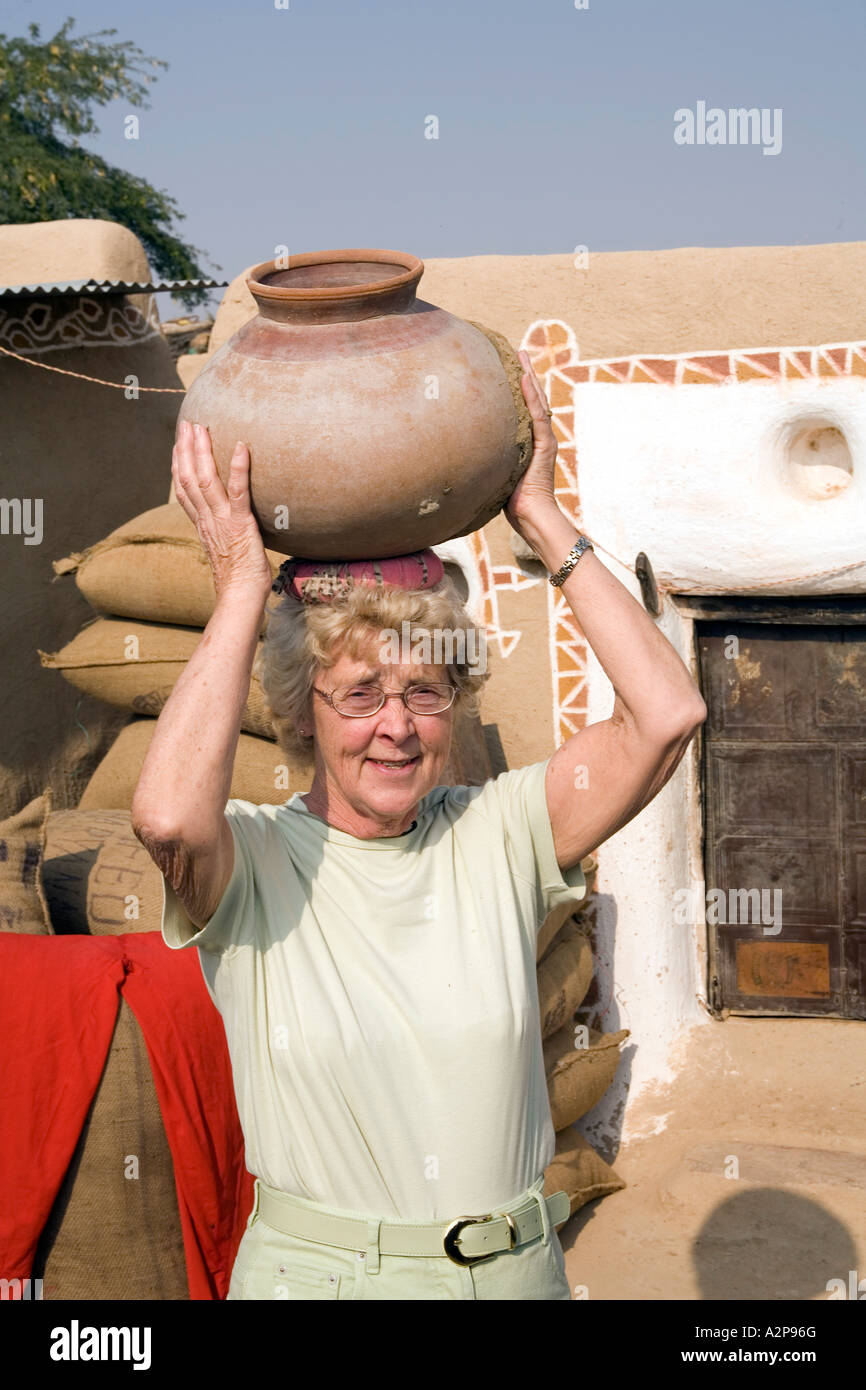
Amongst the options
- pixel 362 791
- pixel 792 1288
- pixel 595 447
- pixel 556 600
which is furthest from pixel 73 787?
pixel 362 791

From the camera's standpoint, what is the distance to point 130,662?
471 centimetres

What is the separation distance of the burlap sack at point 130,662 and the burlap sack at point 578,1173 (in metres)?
2.03

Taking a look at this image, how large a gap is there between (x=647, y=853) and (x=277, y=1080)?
10.8 ft

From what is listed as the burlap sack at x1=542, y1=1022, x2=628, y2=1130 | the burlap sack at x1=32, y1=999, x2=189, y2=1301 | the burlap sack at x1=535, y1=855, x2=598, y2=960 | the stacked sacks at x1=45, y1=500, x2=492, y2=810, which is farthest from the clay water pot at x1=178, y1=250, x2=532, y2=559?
the burlap sack at x1=542, y1=1022, x2=628, y2=1130

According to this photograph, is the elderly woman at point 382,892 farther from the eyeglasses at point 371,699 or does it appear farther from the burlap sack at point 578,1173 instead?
the burlap sack at point 578,1173

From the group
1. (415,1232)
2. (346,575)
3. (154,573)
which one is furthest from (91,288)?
(415,1232)

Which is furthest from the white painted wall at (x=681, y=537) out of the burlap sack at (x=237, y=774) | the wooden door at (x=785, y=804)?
the burlap sack at (x=237, y=774)

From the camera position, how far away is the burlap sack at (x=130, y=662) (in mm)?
4691

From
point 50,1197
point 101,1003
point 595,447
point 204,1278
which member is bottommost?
point 204,1278

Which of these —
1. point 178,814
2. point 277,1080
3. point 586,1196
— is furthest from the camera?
point 586,1196

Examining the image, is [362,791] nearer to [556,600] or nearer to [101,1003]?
[101,1003]

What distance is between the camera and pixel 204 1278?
3.21 meters

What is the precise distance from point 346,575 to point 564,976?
2.71 metres

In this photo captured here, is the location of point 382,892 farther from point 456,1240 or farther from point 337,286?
point 337,286
